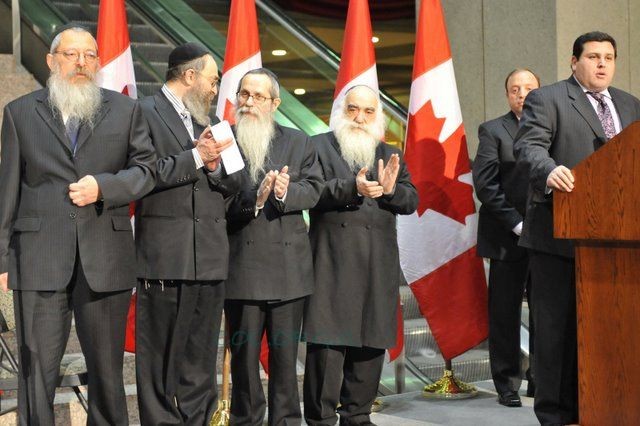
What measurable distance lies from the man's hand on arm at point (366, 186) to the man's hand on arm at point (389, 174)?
6cm

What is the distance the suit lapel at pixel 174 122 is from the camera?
3912 millimetres

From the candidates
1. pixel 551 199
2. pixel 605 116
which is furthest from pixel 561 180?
pixel 605 116

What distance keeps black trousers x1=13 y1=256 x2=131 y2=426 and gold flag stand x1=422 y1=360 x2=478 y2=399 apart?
2.19m

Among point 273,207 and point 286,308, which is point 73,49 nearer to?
point 273,207

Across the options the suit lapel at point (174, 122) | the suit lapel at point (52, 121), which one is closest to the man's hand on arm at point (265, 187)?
the suit lapel at point (174, 122)

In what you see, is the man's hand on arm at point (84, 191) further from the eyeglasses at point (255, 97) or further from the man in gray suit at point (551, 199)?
the man in gray suit at point (551, 199)

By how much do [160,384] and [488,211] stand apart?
214cm

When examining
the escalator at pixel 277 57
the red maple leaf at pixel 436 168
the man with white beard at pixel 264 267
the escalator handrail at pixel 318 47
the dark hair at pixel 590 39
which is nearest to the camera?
the dark hair at pixel 590 39

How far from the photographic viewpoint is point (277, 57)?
26.3ft

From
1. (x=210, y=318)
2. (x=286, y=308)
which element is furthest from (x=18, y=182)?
(x=286, y=308)

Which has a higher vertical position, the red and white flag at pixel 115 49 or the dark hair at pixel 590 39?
the red and white flag at pixel 115 49

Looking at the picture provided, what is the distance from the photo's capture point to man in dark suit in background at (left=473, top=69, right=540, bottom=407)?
5160mm

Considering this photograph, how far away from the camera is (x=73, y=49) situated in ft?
11.8

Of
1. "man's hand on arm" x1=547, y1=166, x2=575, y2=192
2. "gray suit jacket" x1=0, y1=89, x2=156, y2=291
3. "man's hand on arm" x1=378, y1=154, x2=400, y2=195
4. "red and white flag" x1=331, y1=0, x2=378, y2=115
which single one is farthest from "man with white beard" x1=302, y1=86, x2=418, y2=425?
"gray suit jacket" x1=0, y1=89, x2=156, y2=291
